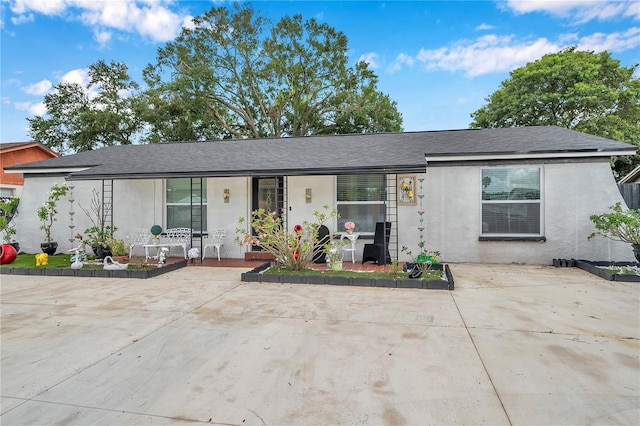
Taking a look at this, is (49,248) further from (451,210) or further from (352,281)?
(451,210)

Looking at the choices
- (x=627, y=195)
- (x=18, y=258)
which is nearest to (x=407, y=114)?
(x=627, y=195)

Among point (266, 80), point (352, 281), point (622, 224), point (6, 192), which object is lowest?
point (352, 281)

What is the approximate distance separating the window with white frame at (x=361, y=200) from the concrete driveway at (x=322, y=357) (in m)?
3.47

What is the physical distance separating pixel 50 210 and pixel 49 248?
4.07ft

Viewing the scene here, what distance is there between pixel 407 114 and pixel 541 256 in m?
17.6

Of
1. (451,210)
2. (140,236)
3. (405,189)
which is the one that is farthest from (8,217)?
(451,210)

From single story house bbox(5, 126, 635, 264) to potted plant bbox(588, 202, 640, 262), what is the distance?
74 cm

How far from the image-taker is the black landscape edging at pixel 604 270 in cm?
639

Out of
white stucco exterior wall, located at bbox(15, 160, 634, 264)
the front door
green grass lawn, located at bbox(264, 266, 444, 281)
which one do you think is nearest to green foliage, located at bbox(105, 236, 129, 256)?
white stucco exterior wall, located at bbox(15, 160, 634, 264)

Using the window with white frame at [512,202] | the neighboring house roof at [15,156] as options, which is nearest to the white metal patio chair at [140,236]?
the window with white frame at [512,202]

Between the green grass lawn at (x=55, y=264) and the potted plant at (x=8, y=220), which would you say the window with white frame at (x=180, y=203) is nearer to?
the green grass lawn at (x=55, y=264)

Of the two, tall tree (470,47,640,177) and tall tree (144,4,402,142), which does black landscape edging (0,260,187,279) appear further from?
tall tree (470,47,640,177)

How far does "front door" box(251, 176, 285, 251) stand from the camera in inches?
380

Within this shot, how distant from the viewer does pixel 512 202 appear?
333 inches
